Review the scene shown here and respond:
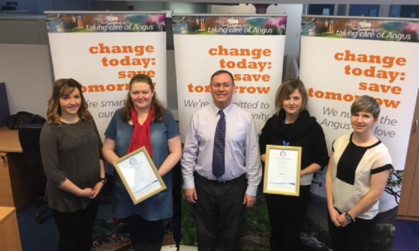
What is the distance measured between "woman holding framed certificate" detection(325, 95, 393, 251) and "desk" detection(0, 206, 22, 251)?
200cm

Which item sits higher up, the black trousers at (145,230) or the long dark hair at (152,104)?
the long dark hair at (152,104)

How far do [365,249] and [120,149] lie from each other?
1.76 m

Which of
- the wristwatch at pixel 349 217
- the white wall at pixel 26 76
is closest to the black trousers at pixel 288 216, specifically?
the wristwatch at pixel 349 217

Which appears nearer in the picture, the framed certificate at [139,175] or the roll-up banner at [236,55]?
the framed certificate at [139,175]

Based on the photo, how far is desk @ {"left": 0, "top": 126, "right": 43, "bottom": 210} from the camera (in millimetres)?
3420

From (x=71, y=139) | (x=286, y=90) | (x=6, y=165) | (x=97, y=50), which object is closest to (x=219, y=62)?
(x=286, y=90)

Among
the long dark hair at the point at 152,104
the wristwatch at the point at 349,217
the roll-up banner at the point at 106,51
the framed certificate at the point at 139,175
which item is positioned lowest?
the wristwatch at the point at 349,217

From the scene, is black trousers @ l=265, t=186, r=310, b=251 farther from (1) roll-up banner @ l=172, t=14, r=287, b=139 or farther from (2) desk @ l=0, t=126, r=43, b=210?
(2) desk @ l=0, t=126, r=43, b=210

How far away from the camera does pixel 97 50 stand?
2.70 m

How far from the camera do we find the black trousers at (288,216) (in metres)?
2.59

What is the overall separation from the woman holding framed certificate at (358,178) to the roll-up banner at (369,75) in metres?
0.30

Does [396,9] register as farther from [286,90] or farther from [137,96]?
[137,96]

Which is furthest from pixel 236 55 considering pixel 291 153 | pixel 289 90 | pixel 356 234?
pixel 356 234

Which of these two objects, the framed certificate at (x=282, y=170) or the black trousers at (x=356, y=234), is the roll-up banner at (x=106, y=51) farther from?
the black trousers at (x=356, y=234)
